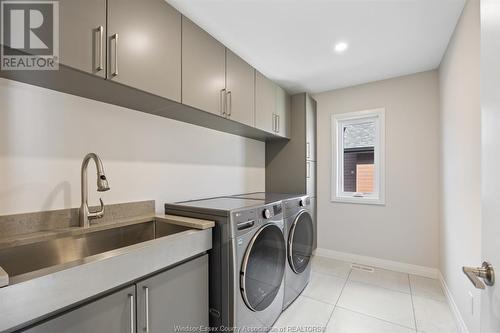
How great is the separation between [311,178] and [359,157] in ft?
2.38

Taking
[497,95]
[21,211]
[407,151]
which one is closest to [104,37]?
[21,211]

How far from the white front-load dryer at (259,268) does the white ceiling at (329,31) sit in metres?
1.40

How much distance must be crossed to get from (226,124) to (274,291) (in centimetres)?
145

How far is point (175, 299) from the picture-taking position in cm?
115

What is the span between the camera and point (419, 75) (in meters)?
2.62

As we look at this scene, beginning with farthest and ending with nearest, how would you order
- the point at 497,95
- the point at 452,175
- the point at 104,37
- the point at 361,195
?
1. the point at 361,195
2. the point at 452,175
3. the point at 104,37
4. the point at 497,95

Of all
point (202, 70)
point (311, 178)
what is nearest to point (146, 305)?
point (202, 70)

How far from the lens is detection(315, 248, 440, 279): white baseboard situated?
2564mm

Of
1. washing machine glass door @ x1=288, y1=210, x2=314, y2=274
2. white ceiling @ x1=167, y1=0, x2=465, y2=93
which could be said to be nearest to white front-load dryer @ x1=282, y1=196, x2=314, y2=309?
washing machine glass door @ x1=288, y1=210, x2=314, y2=274

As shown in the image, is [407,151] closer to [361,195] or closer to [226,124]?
[361,195]

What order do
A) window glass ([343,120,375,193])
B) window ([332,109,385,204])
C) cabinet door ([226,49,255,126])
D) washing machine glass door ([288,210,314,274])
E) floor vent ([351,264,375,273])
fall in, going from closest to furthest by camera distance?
1. cabinet door ([226,49,255,126])
2. washing machine glass door ([288,210,314,274])
3. floor vent ([351,264,375,273])
4. window ([332,109,385,204])
5. window glass ([343,120,375,193])

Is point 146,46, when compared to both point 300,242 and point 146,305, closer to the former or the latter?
point 146,305

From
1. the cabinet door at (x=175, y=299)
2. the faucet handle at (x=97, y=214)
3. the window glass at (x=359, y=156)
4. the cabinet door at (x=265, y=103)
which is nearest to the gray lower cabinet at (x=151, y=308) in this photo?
the cabinet door at (x=175, y=299)

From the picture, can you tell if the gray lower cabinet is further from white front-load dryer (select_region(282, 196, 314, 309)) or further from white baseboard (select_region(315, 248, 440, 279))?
white baseboard (select_region(315, 248, 440, 279))
